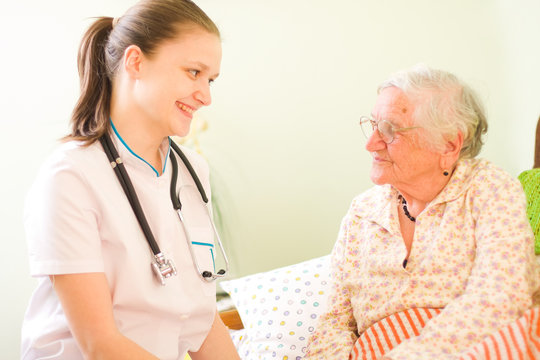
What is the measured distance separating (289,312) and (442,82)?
94cm

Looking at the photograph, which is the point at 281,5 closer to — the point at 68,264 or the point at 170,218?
the point at 170,218

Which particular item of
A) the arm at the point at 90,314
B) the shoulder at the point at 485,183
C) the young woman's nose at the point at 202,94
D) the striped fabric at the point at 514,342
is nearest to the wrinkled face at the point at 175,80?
the young woman's nose at the point at 202,94

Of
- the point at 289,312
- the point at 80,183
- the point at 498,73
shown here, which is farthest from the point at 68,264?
the point at 498,73

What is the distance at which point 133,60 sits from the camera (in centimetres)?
127

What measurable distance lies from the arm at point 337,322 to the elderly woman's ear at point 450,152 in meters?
0.32

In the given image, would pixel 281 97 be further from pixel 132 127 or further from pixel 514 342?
pixel 514 342

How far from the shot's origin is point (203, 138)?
266cm

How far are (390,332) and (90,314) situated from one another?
781 millimetres

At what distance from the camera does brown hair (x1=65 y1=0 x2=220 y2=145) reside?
1271 mm

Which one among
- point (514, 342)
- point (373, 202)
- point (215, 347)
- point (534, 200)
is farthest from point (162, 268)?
point (534, 200)

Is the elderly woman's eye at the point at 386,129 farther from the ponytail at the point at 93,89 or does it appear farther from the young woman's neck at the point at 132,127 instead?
the ponytail at the point at 93,89

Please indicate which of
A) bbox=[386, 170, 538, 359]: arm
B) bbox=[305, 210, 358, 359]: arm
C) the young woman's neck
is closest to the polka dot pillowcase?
bbox=[305, 210, 358, 359]: arm

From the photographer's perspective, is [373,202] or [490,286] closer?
[490,286]

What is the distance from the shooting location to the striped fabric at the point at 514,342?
1.17 meters
